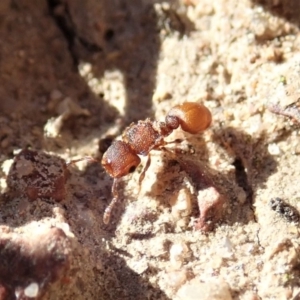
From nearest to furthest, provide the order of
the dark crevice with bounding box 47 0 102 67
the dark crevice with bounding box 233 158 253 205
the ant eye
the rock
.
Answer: the rock
the dark crevice with bounding box 233 158 253 205
the ant eye
the dark crevice with bounding box 47 0 102 67

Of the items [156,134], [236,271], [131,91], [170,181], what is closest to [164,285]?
[236,271]

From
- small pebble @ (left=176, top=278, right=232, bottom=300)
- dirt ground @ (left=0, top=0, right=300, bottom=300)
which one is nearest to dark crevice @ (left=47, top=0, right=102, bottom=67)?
dirt ground @ (left=0, top=0, right=300, bottom=300)

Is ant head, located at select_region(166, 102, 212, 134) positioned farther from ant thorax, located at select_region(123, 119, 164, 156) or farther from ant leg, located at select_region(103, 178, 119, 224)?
ant leg, located at select_region(103, 178, 119, 224)

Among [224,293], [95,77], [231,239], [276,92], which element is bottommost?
[224,293]

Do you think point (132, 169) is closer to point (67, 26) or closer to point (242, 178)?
point (242, 178)

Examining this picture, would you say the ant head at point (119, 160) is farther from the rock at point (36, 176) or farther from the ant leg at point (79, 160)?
the rock at point (36, 176)

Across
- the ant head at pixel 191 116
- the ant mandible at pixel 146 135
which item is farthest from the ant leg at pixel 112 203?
the ant head at pixel 191 116

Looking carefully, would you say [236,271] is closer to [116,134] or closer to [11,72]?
[116,134]
